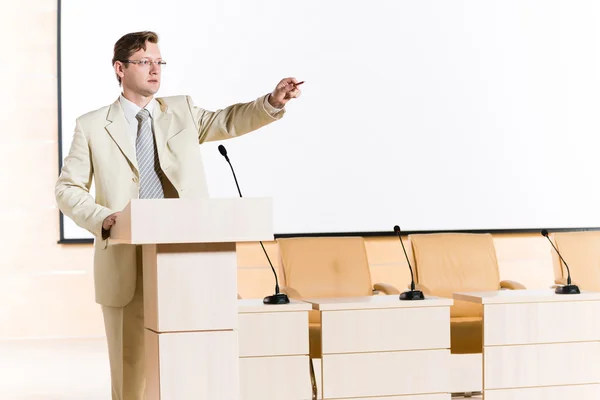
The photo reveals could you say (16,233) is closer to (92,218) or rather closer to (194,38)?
(194,38)

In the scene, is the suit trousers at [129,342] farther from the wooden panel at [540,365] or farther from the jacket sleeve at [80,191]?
the wooden panel at [540,365]

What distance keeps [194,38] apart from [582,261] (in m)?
3.31

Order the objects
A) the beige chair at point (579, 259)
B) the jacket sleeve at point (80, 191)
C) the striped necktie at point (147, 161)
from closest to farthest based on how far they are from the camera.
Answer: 1. the jacket sleeve at point (80, 191)
2. the striped necktie at point (147, 161)
3. the beige chair at point (579, 259)

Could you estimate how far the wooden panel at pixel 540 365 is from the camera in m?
3.63

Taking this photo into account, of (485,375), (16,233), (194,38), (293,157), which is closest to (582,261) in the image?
(485,375)

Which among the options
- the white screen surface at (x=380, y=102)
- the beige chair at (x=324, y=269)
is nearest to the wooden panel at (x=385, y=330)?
the beige chair at (x=324, y=269)

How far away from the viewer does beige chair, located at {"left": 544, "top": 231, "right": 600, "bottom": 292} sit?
201 inches

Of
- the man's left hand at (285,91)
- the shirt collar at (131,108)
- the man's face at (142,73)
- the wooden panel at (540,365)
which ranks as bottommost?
the wooden panel at (540,365)

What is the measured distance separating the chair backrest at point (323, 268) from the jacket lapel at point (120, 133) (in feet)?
7.12

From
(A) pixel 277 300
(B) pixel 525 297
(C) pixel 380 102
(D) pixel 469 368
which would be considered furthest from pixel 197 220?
(C) pixel 380 102

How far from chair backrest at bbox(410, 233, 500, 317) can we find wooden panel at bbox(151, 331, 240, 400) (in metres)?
2.84

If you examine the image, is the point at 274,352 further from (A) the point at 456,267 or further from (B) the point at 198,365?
(A) the point at 456,267

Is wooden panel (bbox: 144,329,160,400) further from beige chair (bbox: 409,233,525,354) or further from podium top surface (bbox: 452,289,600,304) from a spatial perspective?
beige chair (bbox: 409,233,525,354)

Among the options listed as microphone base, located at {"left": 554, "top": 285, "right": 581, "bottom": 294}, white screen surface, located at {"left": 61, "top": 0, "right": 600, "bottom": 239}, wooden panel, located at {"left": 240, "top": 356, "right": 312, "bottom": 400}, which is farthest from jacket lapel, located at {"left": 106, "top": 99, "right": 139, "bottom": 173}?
white screen surface, located at {"left": 61, "top": 0, "right": 600, "bottom": 239}
